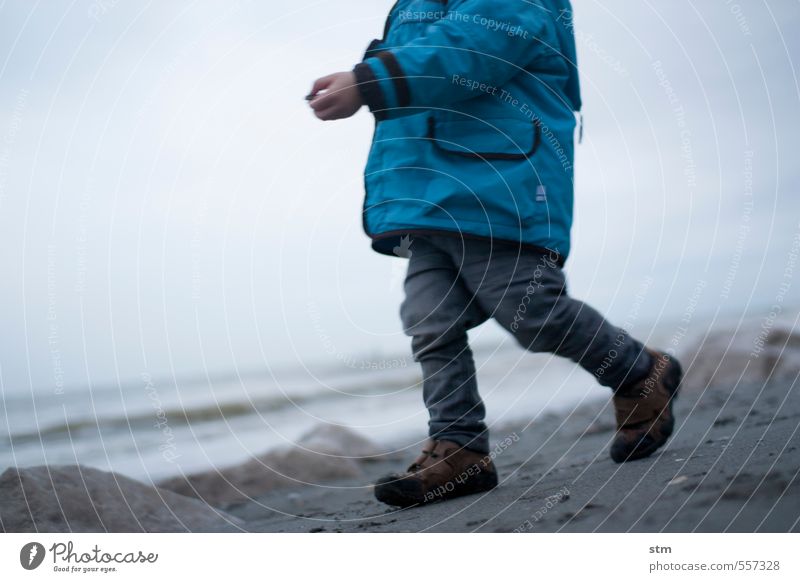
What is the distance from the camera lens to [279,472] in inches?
60.0

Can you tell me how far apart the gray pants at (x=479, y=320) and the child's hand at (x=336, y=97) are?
0.19 metres

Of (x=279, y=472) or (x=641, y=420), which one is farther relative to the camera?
(x=279, y=472)

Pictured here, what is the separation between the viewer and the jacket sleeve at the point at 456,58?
90 cm

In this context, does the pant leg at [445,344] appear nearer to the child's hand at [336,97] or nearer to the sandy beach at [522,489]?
the sandy beach at [522,489]

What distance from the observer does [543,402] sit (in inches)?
87.2

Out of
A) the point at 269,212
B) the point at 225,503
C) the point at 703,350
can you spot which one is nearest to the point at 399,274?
the point at 269,212

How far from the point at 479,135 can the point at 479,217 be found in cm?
10

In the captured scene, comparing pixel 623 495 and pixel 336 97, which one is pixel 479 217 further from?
pixel 623 495

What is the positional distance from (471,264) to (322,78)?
27cm

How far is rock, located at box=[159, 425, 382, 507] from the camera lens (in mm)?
1396

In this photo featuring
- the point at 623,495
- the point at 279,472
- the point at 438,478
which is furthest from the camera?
the point at 279,472

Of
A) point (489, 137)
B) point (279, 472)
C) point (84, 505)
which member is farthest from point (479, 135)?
point (279, 472)
